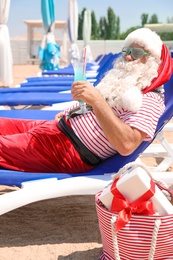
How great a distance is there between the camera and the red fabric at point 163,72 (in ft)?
7.47

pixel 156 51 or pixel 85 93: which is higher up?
pixel 156 51

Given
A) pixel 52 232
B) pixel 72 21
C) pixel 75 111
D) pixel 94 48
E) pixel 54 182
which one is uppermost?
pixel 75 111

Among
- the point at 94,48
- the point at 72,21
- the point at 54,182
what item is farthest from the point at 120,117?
the point at 94,48

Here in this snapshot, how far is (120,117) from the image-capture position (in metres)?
2.21

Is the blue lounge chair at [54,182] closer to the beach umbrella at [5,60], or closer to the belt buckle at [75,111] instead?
the belt buckle at [75,111]

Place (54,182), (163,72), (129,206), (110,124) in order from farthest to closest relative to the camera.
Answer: (163,72) → (54,182) → (110,124) → (129,206)

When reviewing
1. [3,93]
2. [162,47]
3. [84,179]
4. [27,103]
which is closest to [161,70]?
[162,47]

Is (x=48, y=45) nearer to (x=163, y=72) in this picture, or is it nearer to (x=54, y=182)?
(x=163, y=72)

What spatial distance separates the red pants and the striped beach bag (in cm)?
58

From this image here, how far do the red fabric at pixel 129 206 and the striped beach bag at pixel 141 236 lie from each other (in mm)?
20

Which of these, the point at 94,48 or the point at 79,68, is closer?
the point at 79,68

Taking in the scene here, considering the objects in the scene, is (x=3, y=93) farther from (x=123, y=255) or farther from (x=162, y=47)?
(x=123, y=255)

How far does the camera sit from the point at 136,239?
69.6 inches

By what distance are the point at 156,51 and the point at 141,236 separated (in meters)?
1.01
